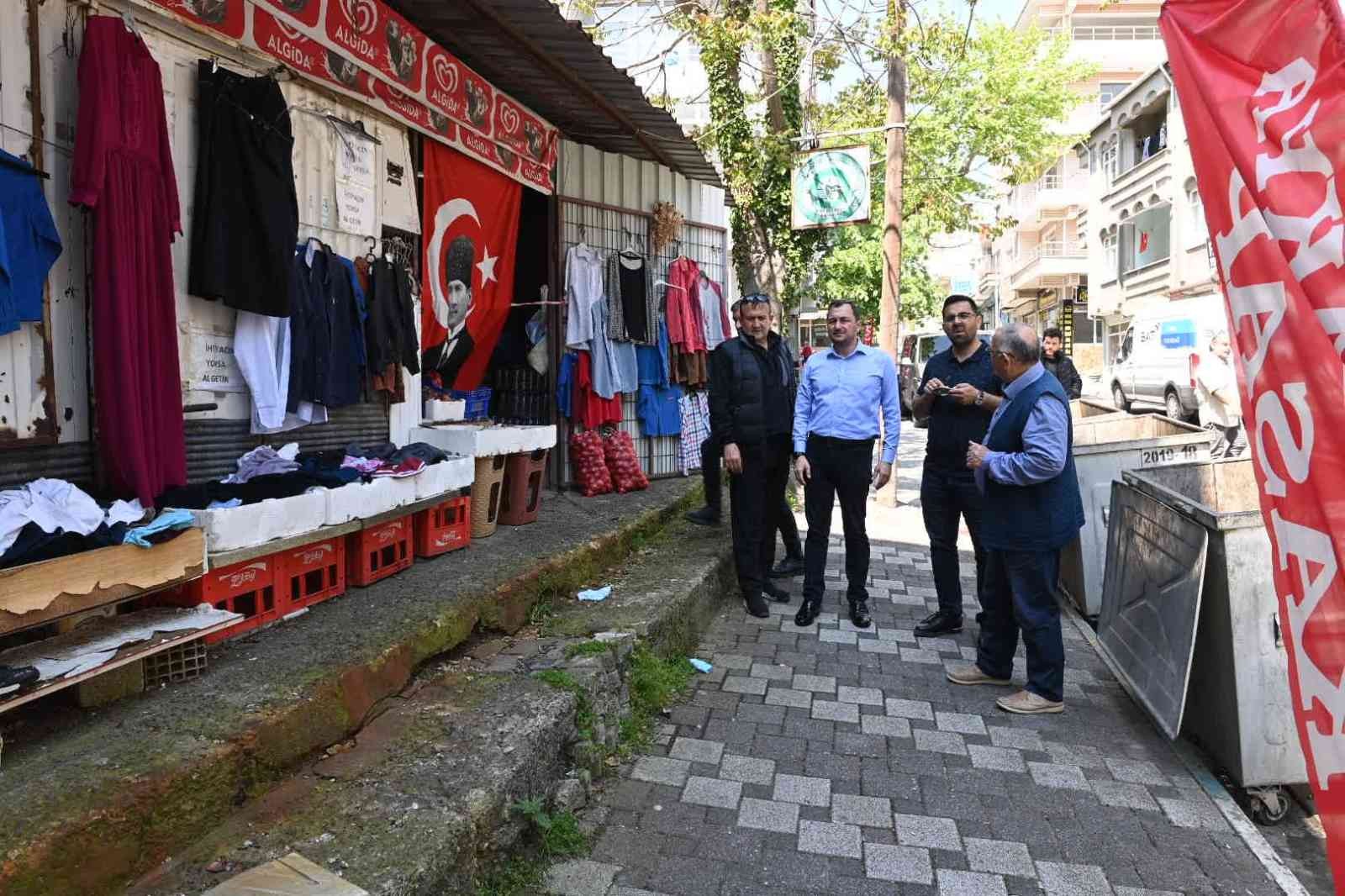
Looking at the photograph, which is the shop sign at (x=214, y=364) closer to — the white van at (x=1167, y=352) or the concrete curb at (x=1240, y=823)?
the concrete curb at (x=1240, y=823)

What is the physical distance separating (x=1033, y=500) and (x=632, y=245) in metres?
5.22

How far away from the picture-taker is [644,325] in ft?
26.1

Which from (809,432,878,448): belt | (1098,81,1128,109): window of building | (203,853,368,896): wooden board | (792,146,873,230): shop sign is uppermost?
(1098,81,1128,109): window of building

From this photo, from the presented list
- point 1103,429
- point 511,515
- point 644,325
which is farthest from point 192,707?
point 1103,429

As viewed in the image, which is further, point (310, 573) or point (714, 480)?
point (714, 480)

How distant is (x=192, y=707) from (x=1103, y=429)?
23.5ft

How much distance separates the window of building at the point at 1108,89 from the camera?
121ft

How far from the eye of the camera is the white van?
1698 cm

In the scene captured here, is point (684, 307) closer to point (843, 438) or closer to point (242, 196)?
point (843, 438)

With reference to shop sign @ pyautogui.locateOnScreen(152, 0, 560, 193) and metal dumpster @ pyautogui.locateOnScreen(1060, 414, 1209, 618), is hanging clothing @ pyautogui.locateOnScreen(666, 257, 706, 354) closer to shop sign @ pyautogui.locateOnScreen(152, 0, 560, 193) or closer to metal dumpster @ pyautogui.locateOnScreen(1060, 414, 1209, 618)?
shop sign @ pyautogui.locateOnScreen(152, 0, 560, 193)

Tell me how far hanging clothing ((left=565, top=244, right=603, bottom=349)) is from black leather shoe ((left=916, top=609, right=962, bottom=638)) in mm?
3815

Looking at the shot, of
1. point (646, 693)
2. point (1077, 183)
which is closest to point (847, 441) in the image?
point (646, 693)

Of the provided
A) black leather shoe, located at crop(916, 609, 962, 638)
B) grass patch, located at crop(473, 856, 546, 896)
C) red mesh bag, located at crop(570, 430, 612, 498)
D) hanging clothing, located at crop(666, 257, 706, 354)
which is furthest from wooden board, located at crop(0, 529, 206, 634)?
hanging clothing, located at crop(666, 257, 706, 354)

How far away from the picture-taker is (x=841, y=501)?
17.2 feet
